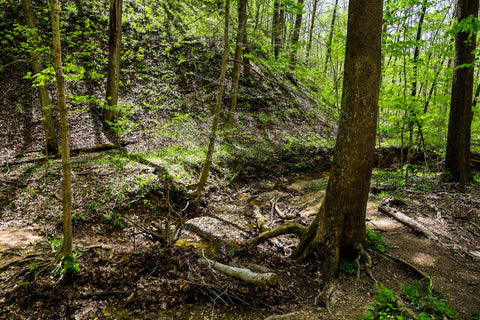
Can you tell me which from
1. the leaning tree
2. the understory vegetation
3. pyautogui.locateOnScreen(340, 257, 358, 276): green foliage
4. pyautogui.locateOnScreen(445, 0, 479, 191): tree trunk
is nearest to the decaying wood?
the understory vegetation

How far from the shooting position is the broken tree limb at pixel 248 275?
399 cm

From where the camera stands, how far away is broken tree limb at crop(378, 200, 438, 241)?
216 inches

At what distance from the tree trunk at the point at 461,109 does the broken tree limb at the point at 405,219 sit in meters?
3.00

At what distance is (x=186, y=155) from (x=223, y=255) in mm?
5713

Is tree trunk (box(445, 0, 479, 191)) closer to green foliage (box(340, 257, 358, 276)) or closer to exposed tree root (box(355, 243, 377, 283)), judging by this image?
exposed tree root (box(355, 243, 377, 283))

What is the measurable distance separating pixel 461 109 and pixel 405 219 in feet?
15.0

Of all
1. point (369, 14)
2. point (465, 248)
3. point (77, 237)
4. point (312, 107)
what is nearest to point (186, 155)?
point (77, 237)

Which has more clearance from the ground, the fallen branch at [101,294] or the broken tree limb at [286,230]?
the broken tree limb at [286,230]

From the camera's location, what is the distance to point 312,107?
62.8 feet

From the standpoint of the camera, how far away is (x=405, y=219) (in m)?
6.09

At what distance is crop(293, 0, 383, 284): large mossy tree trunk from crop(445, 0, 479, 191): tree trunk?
578 cm

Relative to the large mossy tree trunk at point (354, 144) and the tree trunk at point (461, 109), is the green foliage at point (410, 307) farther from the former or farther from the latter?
the tree trunk at point (461, 109)

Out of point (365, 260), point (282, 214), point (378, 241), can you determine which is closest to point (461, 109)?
point (378, 241)

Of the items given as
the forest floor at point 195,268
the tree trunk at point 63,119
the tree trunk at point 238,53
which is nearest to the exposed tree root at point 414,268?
the forest floor at point 195,268
